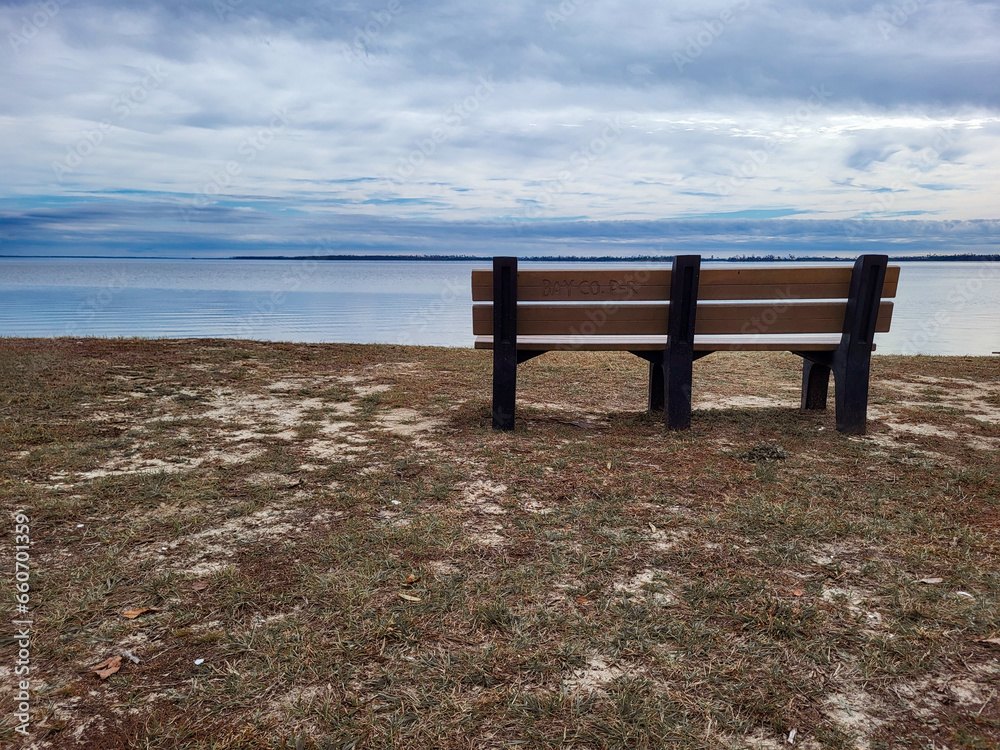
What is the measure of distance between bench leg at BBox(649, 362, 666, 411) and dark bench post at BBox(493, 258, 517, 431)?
1599 mm

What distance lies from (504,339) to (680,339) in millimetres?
1592

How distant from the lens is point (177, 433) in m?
5.60

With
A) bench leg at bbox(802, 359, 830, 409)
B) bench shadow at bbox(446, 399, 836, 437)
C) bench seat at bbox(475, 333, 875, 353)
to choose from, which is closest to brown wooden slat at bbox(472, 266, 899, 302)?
bench seat at bbox(475, 333, 875, 353)

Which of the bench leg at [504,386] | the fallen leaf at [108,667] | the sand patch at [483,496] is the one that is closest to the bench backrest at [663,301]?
the bench leg at [504,386]

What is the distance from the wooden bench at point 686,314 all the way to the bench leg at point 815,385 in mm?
777

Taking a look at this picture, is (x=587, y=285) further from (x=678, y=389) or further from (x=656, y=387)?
(x=656, y=387)

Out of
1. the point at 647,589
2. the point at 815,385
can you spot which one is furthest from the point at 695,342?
the point at 647,589

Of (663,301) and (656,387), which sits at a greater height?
(663,301)

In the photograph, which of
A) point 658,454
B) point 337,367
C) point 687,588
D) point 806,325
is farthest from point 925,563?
point 337,367

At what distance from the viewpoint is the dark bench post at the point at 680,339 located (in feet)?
18.1

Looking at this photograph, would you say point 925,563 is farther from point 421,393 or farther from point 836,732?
point 421,393

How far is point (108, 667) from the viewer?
94.0 inches

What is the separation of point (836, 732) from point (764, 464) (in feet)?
9.76

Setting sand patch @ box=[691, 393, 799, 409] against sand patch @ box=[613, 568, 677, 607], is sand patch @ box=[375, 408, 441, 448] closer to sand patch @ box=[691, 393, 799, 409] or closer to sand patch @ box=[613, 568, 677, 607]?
sand patch @ box=[613, 568, 677, 607]
